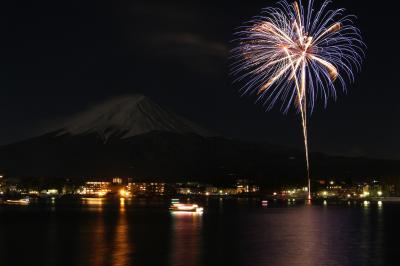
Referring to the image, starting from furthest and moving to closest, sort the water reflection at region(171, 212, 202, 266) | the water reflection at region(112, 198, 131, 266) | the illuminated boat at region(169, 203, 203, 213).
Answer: the illuminated boat at region(169, 203, 203, 213) < the water reflection at region(171, 212, 202, 266) < the water reflection at region(112, 198, 131, 266)

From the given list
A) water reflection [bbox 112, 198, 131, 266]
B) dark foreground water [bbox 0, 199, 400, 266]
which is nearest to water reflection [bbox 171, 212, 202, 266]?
dark foreground water [bbox 0, 199, 400, 266]

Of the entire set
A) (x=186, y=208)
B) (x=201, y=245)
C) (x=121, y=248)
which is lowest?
(x=201, y=245)

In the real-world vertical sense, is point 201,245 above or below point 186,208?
below

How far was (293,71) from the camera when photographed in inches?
1893

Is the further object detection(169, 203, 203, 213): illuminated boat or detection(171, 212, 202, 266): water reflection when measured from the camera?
detection(169, 203, 203, 213): illuminated boat

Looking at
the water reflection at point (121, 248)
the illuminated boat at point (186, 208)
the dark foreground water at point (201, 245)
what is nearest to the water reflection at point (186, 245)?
the dark foreground water at point (201, 245)

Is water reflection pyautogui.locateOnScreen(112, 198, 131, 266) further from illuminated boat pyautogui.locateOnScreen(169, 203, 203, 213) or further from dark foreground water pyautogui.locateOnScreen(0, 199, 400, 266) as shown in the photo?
illuminated boat pyautogui.locateOnScreen(169, 203, 203, 213)

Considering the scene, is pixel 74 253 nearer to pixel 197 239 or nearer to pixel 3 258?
pixel 3 258

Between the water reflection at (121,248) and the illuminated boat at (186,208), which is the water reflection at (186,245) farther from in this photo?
the illuminated boat at (186,208)

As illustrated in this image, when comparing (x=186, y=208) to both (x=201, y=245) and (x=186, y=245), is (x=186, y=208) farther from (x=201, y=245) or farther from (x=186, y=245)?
(x=201, y=245)

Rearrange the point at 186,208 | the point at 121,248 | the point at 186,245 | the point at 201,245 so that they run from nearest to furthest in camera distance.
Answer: the point at 121,248 → the point at 201,245 → the point at 186,245 → the point at 186,208

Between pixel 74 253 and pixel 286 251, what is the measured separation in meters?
12.2

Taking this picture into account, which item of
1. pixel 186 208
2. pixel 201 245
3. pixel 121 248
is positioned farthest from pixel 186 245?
pixel 186 208

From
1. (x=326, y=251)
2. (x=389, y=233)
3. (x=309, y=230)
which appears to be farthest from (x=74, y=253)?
(x=389, y=233)
